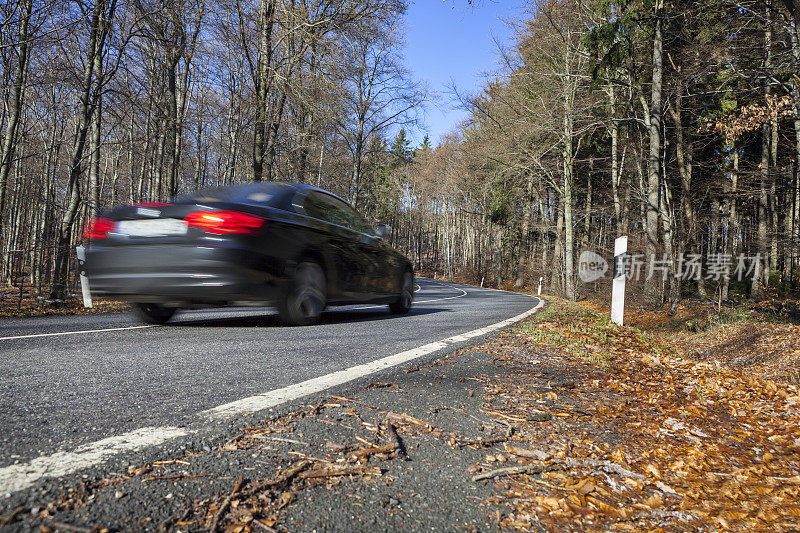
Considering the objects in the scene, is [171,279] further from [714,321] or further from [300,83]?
[300,83]

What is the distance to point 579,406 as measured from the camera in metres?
2.22

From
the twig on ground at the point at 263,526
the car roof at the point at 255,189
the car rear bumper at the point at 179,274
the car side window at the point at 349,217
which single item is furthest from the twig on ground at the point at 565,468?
the car side window at the point at 349,217

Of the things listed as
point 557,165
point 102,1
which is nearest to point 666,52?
point 557,165

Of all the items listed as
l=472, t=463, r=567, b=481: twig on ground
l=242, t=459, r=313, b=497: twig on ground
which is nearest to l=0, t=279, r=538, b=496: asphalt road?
l=242, t=459, r=313, b=497: twig on ground

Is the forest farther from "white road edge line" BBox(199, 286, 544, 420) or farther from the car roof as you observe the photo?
"white road edge line" BBox(199, 286, 544, 420)

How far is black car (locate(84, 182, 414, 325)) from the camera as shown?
14.8 feet

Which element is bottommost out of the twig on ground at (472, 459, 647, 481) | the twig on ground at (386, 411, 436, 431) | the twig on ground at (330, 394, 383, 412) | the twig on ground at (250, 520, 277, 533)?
the twig on ground at (472, 459, 647, 481)

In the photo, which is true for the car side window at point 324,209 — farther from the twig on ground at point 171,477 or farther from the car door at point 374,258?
the twig on ground at point 171,477

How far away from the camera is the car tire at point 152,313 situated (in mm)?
5359

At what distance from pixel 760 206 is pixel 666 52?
903 cm

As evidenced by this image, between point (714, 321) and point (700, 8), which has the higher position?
point (700, 8)

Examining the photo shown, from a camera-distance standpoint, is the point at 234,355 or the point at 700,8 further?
the point at 700,8

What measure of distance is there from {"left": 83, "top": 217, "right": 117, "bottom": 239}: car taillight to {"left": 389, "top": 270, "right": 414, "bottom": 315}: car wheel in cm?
442

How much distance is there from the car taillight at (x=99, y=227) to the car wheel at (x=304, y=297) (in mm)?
2002
